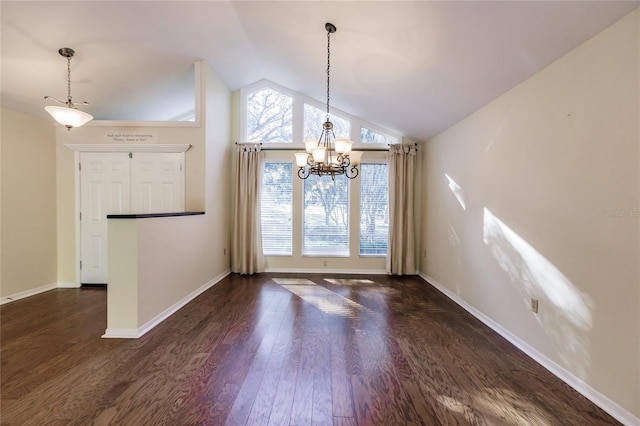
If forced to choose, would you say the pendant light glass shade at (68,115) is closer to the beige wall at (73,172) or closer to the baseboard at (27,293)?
the beige wall at (73,172)

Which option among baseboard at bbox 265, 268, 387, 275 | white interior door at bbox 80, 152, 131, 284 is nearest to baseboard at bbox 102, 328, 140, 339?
white interior door at bbox 80, 152, 131, 284

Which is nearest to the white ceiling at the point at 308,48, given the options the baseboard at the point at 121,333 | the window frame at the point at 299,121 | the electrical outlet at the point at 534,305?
the window frame at the point at 299,121

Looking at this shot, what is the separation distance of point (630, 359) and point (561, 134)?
157 cm

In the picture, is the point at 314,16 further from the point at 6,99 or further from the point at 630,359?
the point at 6,99

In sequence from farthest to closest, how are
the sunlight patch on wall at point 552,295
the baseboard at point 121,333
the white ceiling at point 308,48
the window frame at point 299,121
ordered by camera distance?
the window frame at point 299,121 → the baseboard at point 121,333 → the white ceiling at point 308,48 → the sunlight patch on wall at point 552,295

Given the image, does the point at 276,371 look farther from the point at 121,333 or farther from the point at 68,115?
the point at 68,115

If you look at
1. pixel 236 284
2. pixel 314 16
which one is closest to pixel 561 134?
pixel 314 16

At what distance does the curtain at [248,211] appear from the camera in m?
4.73

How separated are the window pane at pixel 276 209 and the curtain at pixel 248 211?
0.20 metres

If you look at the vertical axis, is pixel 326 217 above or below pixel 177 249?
above

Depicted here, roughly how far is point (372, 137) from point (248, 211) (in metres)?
2.79

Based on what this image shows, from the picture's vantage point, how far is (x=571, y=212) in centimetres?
189

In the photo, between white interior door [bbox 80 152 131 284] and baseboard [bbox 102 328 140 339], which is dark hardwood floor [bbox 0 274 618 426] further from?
white interior door [bbox 80 152 131 284]

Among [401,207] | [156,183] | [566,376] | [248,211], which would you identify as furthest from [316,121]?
[566,376]
